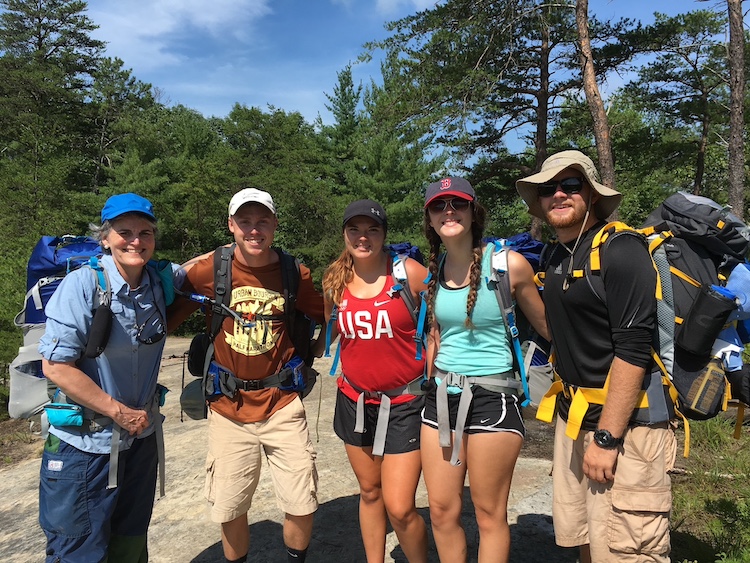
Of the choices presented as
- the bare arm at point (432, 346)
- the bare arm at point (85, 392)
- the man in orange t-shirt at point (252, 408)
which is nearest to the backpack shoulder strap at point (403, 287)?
the bare arm at point (432, 346)

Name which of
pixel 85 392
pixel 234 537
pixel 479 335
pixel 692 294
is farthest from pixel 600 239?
pixel 234 537

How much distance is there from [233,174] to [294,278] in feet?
74.3

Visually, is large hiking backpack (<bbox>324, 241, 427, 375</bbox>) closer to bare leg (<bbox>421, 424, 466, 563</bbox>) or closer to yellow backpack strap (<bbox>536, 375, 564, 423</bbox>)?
bare leg (<bbox>421, 424, 466, 563</bbox>)

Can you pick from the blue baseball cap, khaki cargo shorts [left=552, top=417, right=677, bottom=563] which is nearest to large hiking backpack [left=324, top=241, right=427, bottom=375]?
khaki cargo shorts [left=552, top=417, right=677, bottom=563]

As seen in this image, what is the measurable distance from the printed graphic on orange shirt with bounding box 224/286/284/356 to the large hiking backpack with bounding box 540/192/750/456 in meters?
1.59

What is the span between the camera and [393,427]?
2539mm

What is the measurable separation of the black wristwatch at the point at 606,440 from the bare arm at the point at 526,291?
54 cm

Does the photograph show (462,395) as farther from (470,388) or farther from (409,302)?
(409,302)

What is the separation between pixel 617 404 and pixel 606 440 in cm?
15

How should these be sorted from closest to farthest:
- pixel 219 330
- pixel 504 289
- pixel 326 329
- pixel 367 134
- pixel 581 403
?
pixel 581 403 < pixel 504 289 < pixel 219 330 < pixel 326 329 < pixel 367 134

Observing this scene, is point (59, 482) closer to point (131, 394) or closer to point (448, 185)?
point (131, 394)

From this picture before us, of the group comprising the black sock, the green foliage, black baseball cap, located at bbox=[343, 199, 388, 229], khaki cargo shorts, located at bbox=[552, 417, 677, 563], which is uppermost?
black baseball cap, located at bbox=[343, 199, 388, 229]

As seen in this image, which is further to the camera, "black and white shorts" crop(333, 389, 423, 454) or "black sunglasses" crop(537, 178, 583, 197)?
"black and white shorts" crop(333, 389, 423, 454)

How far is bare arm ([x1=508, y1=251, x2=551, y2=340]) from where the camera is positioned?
2305mm
